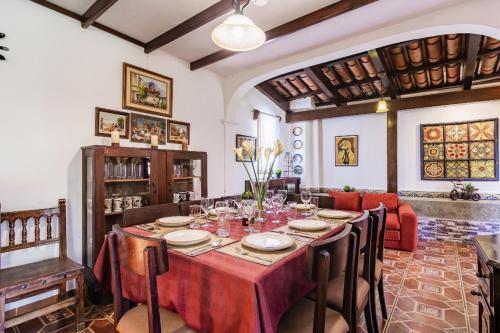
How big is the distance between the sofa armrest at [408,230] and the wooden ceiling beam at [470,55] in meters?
2.41

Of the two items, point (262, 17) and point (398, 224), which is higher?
point (262, 17)

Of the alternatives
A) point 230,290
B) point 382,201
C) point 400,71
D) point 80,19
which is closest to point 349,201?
point 382,201

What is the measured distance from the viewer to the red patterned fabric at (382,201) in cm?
440

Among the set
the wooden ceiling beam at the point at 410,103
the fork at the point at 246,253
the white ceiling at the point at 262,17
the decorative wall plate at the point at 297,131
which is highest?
the white ceiling at the point at 262,17

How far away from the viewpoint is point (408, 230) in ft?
12.5

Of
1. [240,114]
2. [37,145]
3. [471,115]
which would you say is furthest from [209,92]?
[471,115]

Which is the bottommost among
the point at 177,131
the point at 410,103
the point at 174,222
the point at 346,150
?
the point at 174,222

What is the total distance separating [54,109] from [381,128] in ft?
19.3

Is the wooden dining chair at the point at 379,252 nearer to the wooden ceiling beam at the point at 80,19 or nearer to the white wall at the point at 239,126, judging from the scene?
the white wall at the point at 239,126

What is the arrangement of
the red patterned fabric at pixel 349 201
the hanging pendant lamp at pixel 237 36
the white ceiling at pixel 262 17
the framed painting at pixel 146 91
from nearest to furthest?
1. the hanging pendant lamp at pixel 237 36
2. the white ceiling at pixel 262 17
3. the framed painting at pixel 146 91
4. the red patterned fabric at pixel 349 201

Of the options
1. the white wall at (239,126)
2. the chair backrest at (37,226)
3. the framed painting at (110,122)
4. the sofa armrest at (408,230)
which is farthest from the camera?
the white wall at (239,126)

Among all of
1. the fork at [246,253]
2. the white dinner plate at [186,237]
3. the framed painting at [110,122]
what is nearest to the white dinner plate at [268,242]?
the fork at [246,253]

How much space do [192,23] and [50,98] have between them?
1.59 m

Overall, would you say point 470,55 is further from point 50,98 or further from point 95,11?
point 50,98
